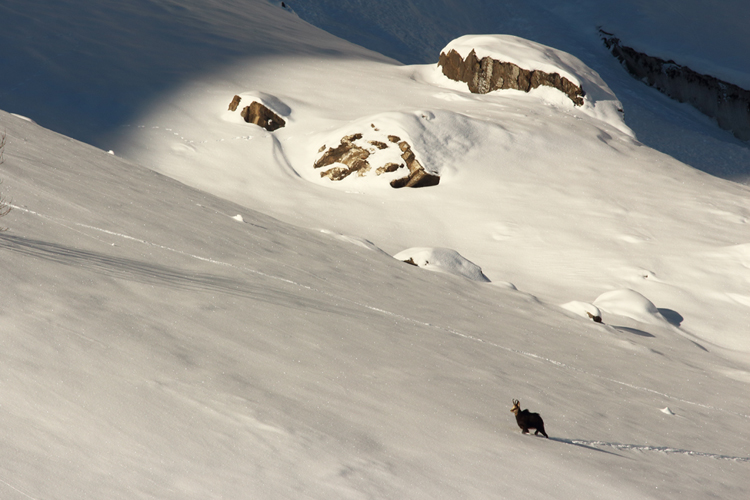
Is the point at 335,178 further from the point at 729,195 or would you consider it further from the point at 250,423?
the point at 250,423

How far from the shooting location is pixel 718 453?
4.03 m

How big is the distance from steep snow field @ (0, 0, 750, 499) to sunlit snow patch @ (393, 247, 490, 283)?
0.05m

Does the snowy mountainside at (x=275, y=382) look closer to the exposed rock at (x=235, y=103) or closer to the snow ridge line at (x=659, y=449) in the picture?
the snow ridge line at (x=659, y=449)

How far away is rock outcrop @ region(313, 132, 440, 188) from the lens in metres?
13.6

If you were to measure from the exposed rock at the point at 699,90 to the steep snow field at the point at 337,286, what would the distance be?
498 inches

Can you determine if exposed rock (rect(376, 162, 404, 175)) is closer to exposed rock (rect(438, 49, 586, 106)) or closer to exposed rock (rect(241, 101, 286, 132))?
exposed rock (rect(241, 101, 286, 132))

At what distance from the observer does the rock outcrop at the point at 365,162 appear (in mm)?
13570

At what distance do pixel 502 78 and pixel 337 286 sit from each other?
47.0 ft

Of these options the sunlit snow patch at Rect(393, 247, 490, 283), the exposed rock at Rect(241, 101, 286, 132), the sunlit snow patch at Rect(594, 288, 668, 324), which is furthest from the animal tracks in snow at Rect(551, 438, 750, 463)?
the exposed rock at Rect(241, 101, 286, 132)

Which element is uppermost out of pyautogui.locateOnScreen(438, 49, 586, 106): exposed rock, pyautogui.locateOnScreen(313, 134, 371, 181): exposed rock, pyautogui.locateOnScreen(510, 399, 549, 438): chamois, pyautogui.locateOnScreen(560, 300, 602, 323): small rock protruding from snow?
pyautogui.locateOnScreen(438, 49, 586, 106): exposed rock

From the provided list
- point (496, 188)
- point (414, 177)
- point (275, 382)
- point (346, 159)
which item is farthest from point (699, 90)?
point (275, 382)

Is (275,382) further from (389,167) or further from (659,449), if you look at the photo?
(389,167)

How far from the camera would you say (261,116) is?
15133 mm

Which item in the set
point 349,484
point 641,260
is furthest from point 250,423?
Answer: point 641,260
